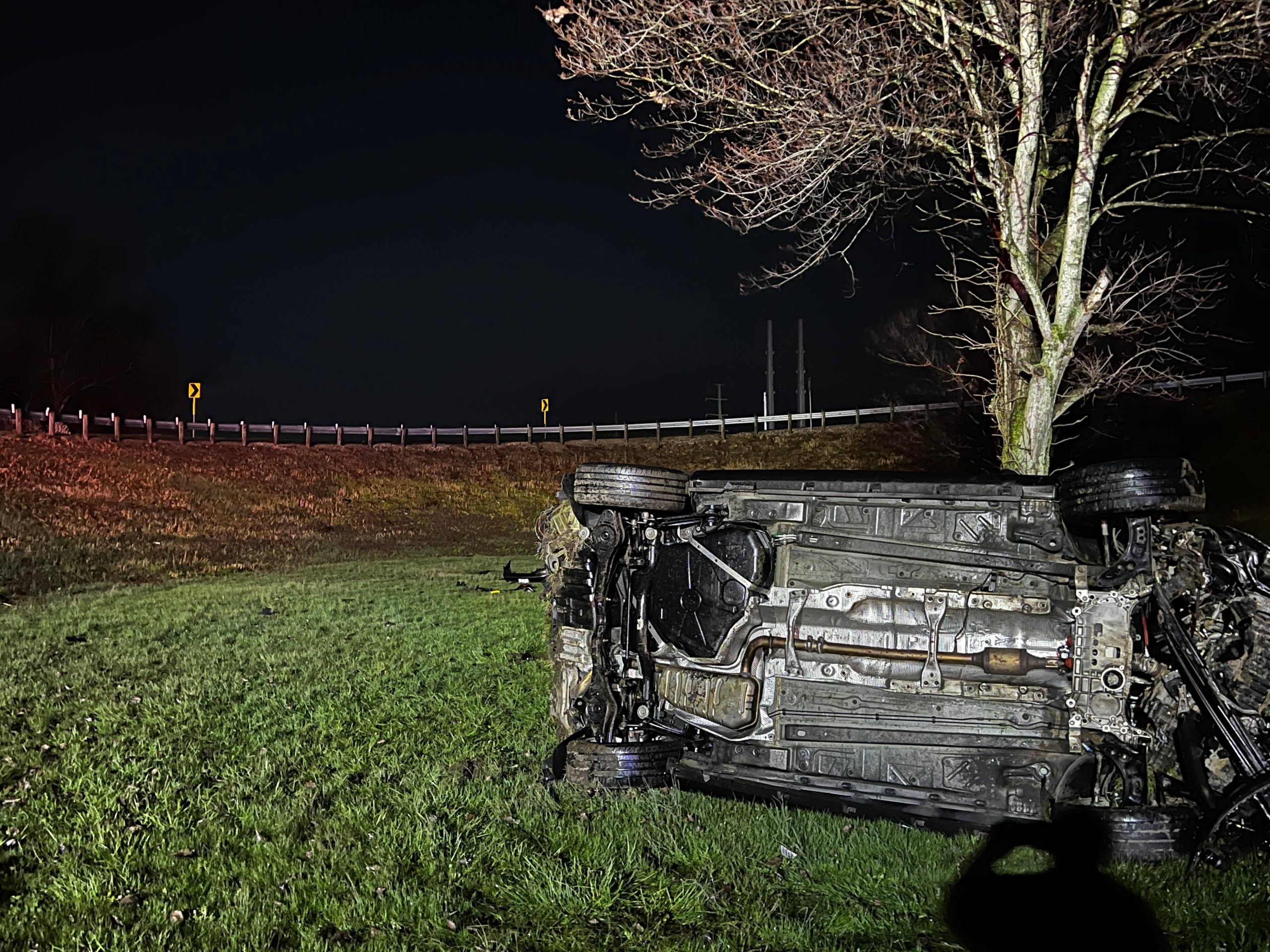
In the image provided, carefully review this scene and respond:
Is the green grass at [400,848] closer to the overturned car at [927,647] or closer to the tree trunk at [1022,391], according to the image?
the overturned car at [927,647]

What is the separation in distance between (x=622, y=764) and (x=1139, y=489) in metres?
3.05

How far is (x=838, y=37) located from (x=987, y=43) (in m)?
1.48

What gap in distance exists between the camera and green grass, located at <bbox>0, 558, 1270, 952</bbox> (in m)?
3.76

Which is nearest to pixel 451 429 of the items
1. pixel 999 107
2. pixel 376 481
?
pixel 376 481

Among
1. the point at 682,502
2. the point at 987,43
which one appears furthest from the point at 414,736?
the point at 987,43

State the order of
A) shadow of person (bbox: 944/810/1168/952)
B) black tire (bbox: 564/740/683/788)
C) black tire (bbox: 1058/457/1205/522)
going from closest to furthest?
shadow of person (bbox: 944/810/1168/952)
black tire (bbox: 1058/457/1205/522)
black tire (bbox: 564/740/683/788)

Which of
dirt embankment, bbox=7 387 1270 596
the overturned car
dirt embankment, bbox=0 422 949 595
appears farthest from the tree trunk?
dirt embankment, bbox=0 422 949 595

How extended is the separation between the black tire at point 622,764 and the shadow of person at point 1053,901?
1.73m

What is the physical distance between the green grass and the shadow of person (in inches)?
2.2

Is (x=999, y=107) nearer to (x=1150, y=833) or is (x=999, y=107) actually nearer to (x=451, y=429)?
(x=1150, y=833)

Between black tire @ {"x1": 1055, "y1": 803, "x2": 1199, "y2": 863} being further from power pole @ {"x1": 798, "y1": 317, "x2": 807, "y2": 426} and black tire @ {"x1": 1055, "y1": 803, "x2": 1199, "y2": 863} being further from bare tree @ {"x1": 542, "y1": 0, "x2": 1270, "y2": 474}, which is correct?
power pole @ {"x1": 798, "y1": 317, "x2": 807, "y2": 426}

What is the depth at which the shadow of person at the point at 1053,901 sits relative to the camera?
3.69 m

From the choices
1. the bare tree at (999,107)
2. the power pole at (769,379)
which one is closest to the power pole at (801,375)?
the power pole at (769,379)

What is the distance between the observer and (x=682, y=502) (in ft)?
18.1
